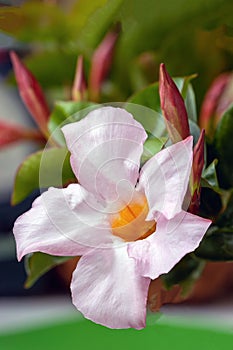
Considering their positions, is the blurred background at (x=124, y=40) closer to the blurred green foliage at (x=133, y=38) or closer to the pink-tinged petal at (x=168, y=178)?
the blurred green foliage at (x=133, y=38)

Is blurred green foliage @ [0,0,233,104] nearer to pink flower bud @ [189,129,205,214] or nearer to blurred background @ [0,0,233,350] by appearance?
blurred background @ [0,0,233,350]

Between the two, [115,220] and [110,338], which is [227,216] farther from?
[110,338]

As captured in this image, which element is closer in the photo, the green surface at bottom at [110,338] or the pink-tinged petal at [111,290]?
the pink-tinged petal at [111,290]

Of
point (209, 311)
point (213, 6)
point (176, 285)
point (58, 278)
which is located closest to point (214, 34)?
point (213, 6)

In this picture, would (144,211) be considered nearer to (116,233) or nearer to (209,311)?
(116,233)

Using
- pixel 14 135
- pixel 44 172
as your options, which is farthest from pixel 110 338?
pixel 44 172

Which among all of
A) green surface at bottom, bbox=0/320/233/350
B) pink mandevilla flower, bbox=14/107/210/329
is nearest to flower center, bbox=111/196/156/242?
pink mandevilla flower, bbox=14/107/210/329

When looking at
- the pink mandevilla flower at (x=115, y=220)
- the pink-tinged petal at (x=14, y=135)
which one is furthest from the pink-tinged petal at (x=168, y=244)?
the pink-tinged petal at (x=14, y=135)
